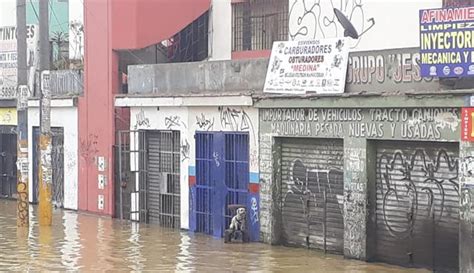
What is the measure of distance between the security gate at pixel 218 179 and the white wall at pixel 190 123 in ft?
0.67

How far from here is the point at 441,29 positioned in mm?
15039

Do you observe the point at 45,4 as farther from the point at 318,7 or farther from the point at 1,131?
the point at 1,131

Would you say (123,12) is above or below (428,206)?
above

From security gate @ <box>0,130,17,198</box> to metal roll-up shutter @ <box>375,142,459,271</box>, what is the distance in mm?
17681

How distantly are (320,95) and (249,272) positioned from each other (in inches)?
151

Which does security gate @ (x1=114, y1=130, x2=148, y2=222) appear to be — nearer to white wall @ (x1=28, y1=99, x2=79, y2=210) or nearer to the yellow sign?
white wall @ (x1=28, y1=99, x2=79, y2=210)

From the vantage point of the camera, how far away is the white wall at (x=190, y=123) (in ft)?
66.9

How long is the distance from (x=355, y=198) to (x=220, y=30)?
11.8 m

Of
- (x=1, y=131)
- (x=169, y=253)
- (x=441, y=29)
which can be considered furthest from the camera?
(x=1, y=131)

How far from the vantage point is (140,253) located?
18641mm

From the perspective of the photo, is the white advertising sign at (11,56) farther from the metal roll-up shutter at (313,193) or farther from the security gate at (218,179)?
the metal roll-up shutter at (313,193)

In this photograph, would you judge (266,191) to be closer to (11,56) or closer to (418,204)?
(418,204)

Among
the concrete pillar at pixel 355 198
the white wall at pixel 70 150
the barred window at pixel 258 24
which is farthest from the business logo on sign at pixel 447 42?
the white wall at pixel 70 150

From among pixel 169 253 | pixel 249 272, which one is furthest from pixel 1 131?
pixel 249 272
